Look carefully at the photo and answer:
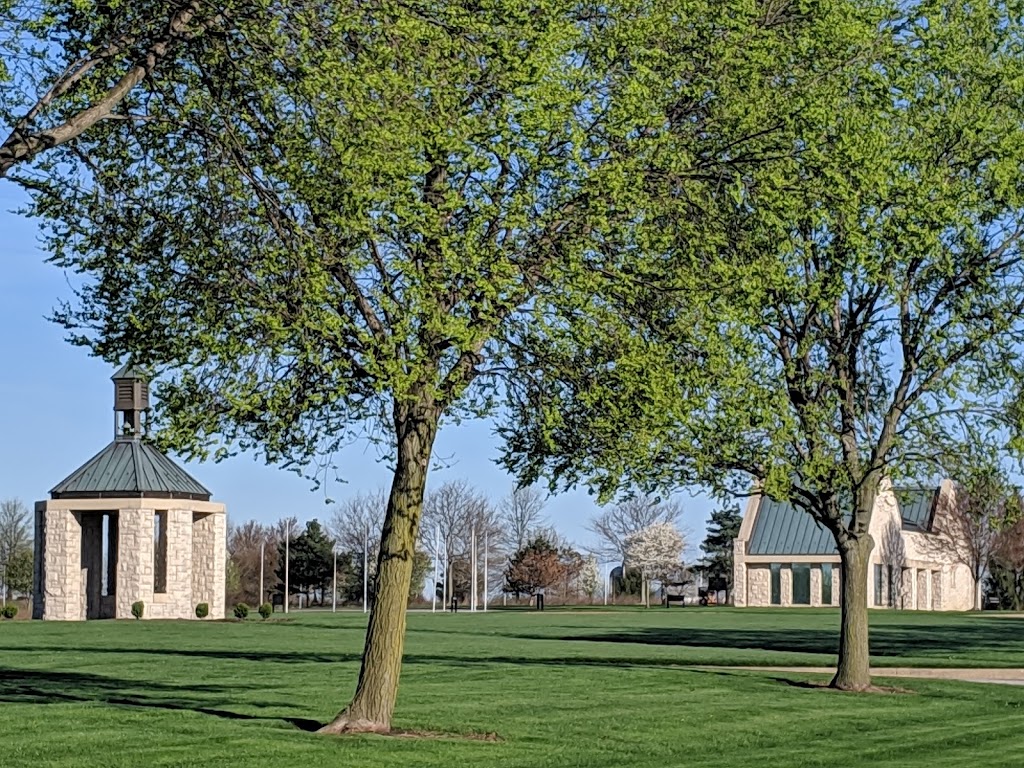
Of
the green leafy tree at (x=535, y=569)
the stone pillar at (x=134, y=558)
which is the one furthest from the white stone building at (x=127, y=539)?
the green leafy tree at (x=535, y=569)

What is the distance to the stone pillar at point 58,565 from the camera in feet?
195

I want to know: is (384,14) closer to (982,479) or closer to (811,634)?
(982,479)

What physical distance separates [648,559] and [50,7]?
9518 cm

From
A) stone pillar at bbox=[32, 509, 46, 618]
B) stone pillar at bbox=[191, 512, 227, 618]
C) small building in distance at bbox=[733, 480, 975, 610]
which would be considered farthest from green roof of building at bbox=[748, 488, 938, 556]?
stone pillar at bbox=[32, 509, 46, 618]

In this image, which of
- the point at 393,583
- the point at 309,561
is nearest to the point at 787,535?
the point at 309,561

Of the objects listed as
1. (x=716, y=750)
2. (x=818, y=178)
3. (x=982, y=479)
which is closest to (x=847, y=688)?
(x=982, y=479)

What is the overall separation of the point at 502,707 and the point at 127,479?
42.7 metres

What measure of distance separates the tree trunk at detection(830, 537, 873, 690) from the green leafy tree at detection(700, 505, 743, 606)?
3196 inches

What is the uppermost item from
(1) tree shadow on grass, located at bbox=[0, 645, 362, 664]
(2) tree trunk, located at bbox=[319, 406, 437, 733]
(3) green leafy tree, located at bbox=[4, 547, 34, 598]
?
(2) tree trunk, located at bbox=[319, 406, 437, 733]

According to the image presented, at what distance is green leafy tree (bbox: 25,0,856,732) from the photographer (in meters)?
14.4

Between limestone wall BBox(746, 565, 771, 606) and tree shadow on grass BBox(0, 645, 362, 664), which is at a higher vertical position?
tree shadow on grass BBox(0, 645, 362, 664)

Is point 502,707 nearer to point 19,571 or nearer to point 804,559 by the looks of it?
point 804,559

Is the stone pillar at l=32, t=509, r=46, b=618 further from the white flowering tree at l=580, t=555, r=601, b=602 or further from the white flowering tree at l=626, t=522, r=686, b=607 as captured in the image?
the white flowering tree at l=580, t=555, r=601, b=602

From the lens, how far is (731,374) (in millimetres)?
17750
